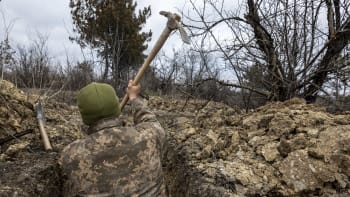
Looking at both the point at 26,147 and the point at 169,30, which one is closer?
the point at 169,30

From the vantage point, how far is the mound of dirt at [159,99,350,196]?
3.25 metres

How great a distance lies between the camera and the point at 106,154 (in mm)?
2256

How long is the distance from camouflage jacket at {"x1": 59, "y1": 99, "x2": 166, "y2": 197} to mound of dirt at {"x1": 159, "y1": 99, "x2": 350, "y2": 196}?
1.17 m

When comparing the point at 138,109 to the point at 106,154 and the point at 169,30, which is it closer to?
the point at 106,154

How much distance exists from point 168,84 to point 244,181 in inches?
464

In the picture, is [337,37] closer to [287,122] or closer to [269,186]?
[287,122]

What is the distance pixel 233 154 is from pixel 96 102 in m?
1.94

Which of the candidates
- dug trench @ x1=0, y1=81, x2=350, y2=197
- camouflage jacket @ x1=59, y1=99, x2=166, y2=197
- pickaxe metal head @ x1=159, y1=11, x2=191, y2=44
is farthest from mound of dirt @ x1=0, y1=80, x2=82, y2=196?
pickaxe metal head @ x1=159, y1=11, x2=191, y2=44

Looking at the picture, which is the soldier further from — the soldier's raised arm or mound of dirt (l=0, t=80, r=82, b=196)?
mound of dirt (l=0, t=80, r=82, b=196)

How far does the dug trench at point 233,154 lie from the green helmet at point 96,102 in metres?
0.86

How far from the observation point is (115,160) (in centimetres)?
227

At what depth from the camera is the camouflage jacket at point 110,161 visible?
2.26 metres

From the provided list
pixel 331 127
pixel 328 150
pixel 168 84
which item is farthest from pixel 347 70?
pixel 168 84

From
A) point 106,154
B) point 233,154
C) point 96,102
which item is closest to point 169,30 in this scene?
point 96,102
